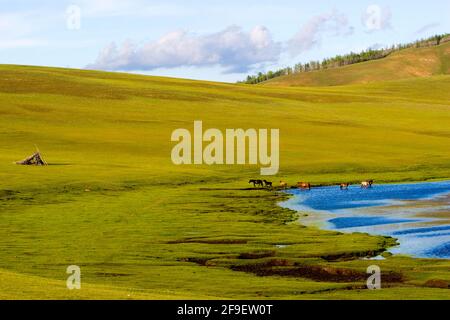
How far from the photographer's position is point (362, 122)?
108688 mm

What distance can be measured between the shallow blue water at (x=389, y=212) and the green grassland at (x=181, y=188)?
1.70m

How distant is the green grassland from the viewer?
30984 millimetres

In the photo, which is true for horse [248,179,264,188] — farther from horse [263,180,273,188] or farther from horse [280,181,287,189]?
horse [280,181,287,189]

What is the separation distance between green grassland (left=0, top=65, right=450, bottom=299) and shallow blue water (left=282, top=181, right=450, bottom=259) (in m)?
1.70

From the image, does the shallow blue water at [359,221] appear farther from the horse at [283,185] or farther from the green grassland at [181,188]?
the horse at [283,185]

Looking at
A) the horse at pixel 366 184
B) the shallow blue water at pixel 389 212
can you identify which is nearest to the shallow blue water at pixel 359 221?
the shallow blue water at pixel 389 212

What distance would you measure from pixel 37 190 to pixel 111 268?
25.5m

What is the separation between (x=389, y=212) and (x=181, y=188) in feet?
54.3

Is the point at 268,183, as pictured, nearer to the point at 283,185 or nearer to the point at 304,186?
the point at 283,185

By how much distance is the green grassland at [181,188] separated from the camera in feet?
102
